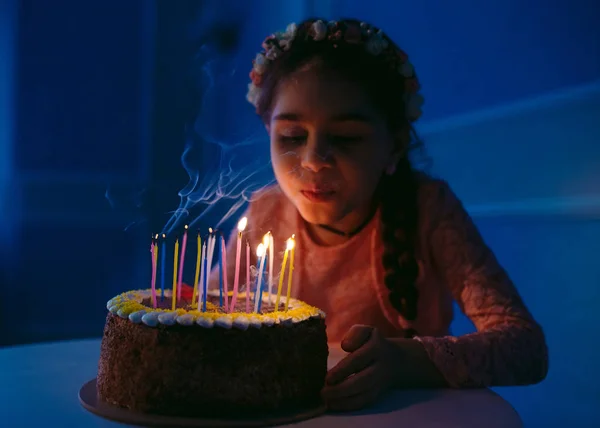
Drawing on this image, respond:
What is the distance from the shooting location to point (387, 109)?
1.64 meters

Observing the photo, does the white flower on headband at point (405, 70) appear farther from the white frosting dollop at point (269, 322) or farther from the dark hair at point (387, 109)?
the white frosting dollop at point (269, 322)

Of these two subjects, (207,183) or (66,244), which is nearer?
(207,183)

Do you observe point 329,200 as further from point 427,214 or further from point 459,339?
point 459,339

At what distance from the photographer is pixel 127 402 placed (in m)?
1.09

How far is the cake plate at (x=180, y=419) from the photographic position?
100cm

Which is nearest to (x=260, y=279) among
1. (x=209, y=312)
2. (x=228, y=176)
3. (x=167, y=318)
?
(x=209, y=312)

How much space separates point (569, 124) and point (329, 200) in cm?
124

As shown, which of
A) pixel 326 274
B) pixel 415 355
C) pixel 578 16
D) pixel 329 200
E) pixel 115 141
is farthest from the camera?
pixel 115 141

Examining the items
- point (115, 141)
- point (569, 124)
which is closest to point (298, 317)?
point (569, 124)

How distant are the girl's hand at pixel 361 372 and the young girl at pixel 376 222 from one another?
16mm

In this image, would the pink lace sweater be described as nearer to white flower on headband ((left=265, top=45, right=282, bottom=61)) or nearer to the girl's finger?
the girl's finger

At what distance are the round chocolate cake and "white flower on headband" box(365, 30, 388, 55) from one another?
80cm

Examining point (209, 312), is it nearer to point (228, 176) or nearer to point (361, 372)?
point (361, 372)

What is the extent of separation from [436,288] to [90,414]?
1.00 meters
